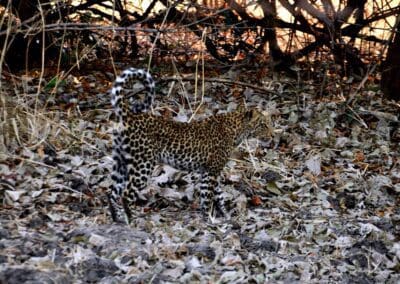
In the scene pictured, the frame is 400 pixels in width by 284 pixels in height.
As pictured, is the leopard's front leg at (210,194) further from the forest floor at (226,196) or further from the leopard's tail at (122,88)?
the leopard's tail at (122,88)

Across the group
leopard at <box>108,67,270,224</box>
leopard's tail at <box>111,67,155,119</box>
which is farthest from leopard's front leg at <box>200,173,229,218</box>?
leopard's tail at <box>111,67,155,119</box>

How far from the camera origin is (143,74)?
6855 mm

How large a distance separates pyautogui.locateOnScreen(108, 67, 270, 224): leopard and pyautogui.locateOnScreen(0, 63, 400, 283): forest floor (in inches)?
7.6

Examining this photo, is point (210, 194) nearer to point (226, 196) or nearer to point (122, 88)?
point (226, 196)

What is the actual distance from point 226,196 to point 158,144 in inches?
37.0

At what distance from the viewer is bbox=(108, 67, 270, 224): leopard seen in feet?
22.6

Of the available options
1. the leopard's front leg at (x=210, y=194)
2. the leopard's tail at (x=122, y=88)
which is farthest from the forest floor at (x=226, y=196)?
the leopard's tail at (x=122, y=88)

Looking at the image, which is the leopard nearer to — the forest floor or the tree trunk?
the forest floor

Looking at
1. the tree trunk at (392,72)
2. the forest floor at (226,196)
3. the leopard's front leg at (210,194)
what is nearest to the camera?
the forest floor at (226,196)

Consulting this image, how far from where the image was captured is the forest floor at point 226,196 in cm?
566

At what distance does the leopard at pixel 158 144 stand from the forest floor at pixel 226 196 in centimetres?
19

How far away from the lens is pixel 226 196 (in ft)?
25.4

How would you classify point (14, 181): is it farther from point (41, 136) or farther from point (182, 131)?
point (182, 131)

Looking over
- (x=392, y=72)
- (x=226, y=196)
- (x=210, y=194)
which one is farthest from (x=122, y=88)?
(x=392, y=72)
